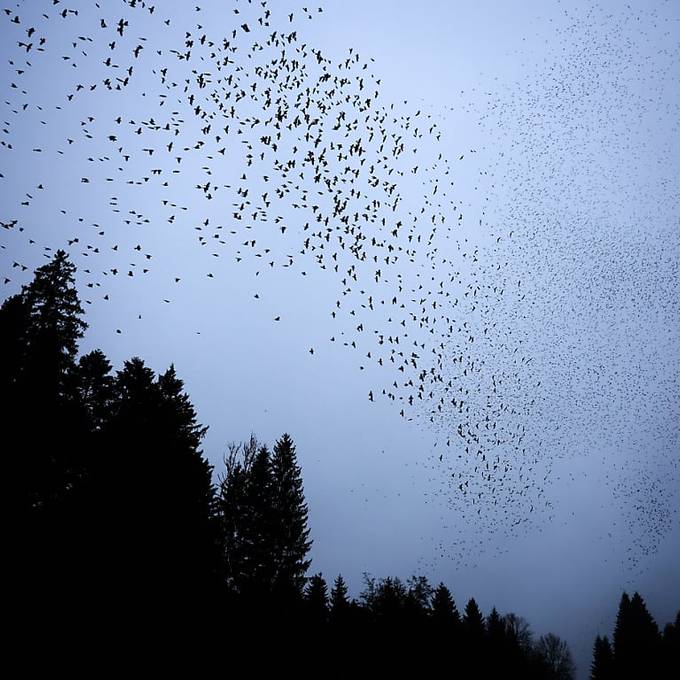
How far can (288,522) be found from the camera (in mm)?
32781

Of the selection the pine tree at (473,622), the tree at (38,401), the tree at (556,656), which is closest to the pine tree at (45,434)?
the tree at (38,401)

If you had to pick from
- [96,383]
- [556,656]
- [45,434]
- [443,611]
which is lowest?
[556,656]

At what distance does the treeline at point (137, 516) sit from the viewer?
11.6 meters

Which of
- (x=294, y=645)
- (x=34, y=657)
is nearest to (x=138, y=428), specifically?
(x=34, y=657)

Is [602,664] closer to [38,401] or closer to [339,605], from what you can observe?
[339,605]

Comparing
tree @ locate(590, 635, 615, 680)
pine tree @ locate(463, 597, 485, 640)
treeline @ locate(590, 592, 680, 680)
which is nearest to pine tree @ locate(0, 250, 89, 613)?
pine tree @ locate(463, 597, 485, 640)

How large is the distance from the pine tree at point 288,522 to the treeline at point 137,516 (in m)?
0.09

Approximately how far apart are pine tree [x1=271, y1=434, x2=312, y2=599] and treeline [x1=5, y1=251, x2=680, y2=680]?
9 centimetres

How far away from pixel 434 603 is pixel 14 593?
42841 mm

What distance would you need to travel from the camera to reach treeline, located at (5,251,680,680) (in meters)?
11.6

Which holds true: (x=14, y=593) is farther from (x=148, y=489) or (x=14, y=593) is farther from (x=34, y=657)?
(x=148, y=489)

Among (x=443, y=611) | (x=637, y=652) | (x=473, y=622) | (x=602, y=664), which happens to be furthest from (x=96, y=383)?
(x=602, y=664)

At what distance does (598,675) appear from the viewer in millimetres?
48500

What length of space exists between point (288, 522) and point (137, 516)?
22.0 m
